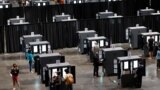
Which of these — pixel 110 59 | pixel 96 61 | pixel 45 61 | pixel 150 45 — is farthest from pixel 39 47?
pixel 150 45

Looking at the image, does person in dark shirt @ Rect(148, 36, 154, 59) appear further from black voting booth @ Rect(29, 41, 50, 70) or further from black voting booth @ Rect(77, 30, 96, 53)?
black voting booth @ Rect(29, 41, 50, 70)

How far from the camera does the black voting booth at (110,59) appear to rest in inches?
1459

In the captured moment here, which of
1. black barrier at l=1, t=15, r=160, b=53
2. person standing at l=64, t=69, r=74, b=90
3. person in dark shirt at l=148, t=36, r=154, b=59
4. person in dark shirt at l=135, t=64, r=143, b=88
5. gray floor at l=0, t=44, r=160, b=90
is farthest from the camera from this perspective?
black barrier at l=1, t=15, r=160, b=53

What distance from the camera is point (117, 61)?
34.9m

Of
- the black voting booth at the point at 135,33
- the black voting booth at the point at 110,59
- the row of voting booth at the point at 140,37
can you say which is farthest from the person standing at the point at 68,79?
the black voting booth at the point at 135,33

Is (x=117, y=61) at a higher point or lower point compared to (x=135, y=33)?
lower

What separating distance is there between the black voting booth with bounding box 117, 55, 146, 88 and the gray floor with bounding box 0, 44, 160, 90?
2.20 feet

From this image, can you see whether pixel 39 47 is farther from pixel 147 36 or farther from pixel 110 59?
pixel 147 36

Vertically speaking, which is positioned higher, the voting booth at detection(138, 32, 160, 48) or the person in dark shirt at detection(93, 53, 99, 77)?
the voting booth at detection(138, 32, 160, 48)

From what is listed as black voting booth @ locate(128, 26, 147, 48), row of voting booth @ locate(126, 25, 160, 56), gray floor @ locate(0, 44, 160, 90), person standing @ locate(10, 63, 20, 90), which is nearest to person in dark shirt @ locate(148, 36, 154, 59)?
row of voting booth @ locate(126, 25, 160, 56)

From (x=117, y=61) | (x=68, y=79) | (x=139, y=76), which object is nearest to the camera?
(x=68, y=79)

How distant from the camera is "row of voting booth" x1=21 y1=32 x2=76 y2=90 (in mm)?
33156

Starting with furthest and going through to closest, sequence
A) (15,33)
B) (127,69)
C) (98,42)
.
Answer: (15,33)
(98,42)
(127,69)

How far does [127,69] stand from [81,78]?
174 inches
